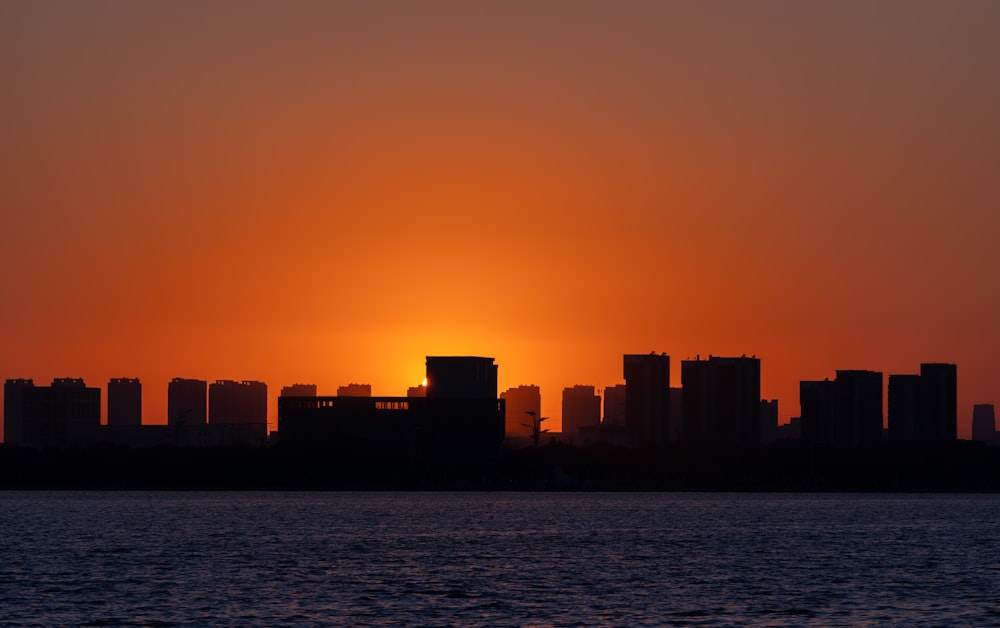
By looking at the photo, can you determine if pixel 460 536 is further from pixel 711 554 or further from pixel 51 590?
pixel 51 590

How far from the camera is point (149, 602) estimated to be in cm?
10525

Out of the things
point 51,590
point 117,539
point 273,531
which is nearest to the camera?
point 51,590

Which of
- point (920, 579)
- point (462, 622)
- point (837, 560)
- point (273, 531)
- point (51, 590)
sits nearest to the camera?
point (462, 622)

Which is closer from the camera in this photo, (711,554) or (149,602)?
(149,602)

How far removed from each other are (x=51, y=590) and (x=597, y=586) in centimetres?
3930

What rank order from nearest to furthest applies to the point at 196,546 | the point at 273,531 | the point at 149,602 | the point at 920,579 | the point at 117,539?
the point at 149,602 → the point at 920,579 → the point at 196,546 → the point at 117,539 → the point at 273,531

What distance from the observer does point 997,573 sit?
134000 mm

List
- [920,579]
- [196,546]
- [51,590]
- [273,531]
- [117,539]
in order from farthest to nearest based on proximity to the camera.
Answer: [273,531] < [117,539] < [196,546] < [920,579] < [51,590]

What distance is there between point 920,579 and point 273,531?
94.5 metres

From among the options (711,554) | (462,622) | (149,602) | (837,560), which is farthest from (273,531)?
(462,622)

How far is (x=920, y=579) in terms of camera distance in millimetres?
127125

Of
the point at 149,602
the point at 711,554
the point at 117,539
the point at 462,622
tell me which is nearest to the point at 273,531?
the point at 117,539

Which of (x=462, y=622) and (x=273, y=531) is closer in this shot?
(x=462, y=622)

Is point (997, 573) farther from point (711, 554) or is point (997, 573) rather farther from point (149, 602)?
point (149, 602)
